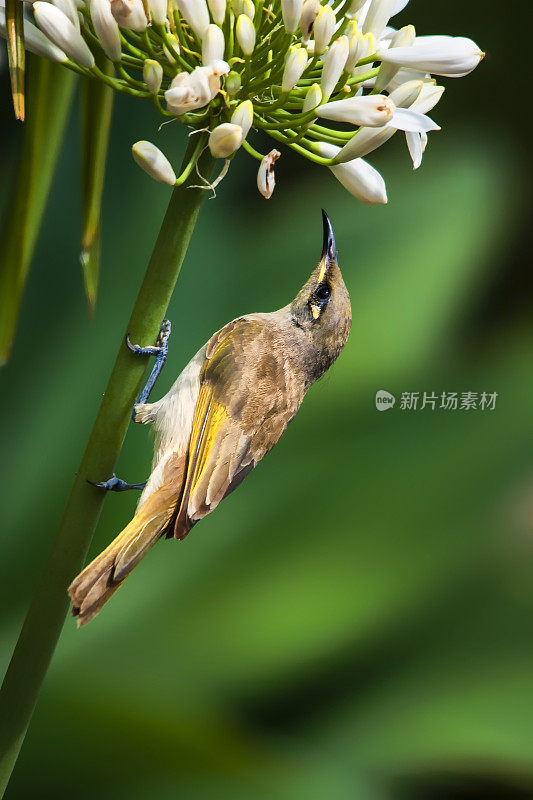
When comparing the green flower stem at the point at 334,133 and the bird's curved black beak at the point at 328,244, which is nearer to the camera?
the green flower stem at the point at 334,133

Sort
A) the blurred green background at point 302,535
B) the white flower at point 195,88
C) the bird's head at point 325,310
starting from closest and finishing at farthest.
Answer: the white flower at point 195,88, the bird's head at point 325,310, the blurred green background at point 302,535

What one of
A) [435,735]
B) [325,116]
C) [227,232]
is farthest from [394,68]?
[435,735]

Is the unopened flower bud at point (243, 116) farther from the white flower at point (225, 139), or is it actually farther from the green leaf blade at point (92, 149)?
the green leaf blade at point (92, 149)

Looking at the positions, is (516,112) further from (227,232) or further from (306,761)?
(306,761)

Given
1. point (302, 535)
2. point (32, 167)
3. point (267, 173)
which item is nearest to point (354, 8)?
point (267, 173)

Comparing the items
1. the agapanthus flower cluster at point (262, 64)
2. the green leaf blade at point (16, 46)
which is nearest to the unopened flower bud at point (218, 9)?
the agapanthus flower cluster at point (262, 64)

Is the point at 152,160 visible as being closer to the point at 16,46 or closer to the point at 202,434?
the point at 16,46

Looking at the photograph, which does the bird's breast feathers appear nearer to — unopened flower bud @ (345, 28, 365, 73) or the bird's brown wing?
the bird's brown wing
